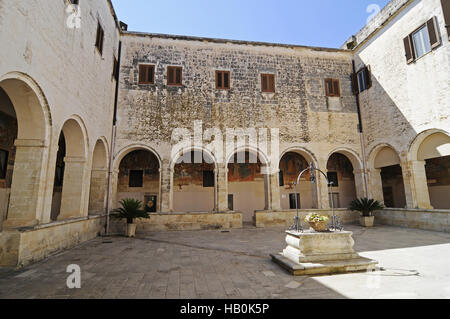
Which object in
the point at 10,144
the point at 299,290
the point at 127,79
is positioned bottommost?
the point at 299,290

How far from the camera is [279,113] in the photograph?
12.9 m

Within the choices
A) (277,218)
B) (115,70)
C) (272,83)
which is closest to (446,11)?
(272,83)

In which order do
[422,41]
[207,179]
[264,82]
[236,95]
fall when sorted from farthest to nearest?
1. [207,179]
2. [264,82]
3. [236,95]
4. [422,41]

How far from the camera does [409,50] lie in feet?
34.7

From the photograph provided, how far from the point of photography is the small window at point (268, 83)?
13062 millimetres

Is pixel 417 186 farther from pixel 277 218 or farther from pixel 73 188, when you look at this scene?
pixel 73 188

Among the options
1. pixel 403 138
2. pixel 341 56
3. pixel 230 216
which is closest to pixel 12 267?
pixel 230 216

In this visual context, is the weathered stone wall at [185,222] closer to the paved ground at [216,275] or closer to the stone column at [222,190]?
the stone column at [222,190]

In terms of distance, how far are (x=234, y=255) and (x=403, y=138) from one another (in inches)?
383

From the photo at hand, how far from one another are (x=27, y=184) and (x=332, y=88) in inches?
557

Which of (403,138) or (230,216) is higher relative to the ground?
(403,138)

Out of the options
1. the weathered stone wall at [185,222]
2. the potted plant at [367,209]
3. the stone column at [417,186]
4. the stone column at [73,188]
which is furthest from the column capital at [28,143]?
the stone column at [417,186]
